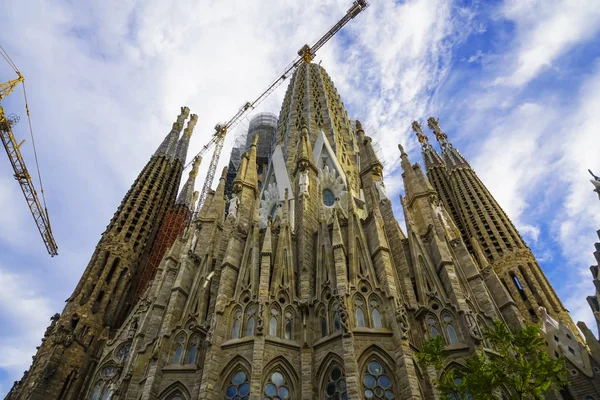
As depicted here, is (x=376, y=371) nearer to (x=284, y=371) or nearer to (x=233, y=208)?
(x=284, y=371)

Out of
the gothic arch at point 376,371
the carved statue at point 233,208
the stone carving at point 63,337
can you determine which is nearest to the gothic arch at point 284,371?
the gothic arch at point 376,371


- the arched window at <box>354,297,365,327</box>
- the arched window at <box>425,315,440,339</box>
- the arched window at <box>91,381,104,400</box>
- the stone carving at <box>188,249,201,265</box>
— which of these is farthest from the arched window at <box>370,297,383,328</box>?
the arched window at <box>91,381,104,400</box>

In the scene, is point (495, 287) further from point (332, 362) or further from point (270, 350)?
point (270, 350)

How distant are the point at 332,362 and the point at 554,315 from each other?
1727 cm

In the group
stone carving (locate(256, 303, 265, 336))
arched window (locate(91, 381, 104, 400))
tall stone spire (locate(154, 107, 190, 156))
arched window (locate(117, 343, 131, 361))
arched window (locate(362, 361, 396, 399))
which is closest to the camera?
arched window (locate(362, 361, 396, 399))

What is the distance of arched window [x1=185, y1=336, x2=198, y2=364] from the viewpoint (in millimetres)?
13154

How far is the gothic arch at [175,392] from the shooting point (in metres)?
12.2

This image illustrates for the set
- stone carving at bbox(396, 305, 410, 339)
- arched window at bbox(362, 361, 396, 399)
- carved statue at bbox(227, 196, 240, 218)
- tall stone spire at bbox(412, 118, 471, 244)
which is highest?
tall stone spire at bbox(412, 118, 471, 244)

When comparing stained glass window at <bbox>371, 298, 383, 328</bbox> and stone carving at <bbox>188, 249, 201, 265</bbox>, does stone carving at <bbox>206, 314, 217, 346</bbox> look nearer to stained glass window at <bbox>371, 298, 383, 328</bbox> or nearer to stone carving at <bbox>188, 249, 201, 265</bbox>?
stained glass window at <bbox>371, 298, 383, 328</bbox>

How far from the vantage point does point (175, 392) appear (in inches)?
487

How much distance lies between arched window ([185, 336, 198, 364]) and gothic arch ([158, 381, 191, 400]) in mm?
808

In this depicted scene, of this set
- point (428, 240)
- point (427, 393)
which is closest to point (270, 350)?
point (427, 393)

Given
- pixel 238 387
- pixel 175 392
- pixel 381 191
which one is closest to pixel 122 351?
pixel 175 392

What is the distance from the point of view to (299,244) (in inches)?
604
